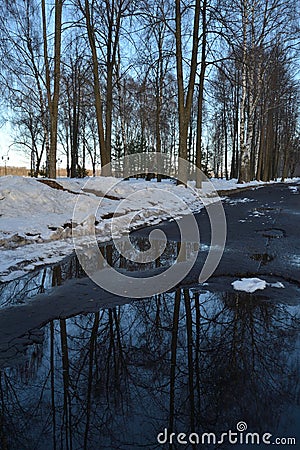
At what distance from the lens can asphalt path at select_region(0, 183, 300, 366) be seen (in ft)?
10.8

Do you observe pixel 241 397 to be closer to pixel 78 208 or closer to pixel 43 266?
pixel 43 266

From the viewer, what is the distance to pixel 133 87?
22172mm

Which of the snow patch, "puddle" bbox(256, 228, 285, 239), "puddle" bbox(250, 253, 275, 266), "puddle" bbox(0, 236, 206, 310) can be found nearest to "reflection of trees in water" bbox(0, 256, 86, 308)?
"puddle" bbox(0, 236, 206, 310)

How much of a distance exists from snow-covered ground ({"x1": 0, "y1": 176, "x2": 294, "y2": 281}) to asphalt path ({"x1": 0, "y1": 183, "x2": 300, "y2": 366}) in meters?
0.97

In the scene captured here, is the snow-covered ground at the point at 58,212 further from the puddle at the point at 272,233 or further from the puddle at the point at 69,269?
the puddle at the point at 272,233

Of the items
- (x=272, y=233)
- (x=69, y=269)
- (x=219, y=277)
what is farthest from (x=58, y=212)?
(x=219, y=277)

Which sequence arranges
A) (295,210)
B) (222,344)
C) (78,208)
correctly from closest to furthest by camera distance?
(222,344)
(78,208)
(295,210)

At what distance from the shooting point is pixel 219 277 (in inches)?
185

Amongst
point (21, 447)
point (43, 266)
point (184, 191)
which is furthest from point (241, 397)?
point (184, 191)

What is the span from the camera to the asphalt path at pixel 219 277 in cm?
328

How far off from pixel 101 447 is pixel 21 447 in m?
0.42

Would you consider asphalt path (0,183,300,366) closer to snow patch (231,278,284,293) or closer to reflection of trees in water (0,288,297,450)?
snow patch (231,278,284,293)

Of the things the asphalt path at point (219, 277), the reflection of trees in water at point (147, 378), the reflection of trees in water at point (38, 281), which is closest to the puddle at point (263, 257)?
the asphalt path at point (219, 277)

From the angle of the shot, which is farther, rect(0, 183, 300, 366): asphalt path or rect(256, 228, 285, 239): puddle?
rect(256, 228, 285, 239): puddle
